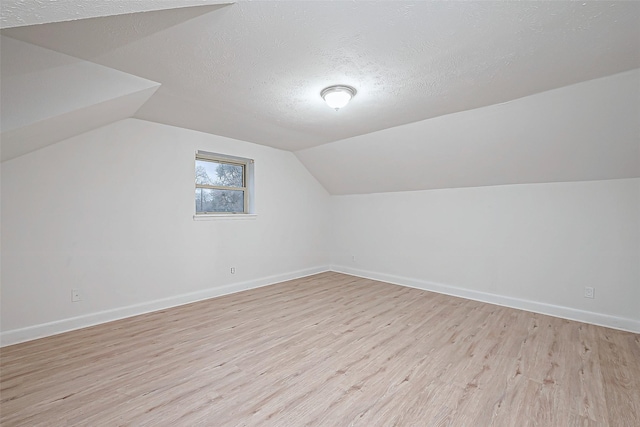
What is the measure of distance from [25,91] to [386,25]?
90.7 inches

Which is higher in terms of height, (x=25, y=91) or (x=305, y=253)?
(x=25, y=91)

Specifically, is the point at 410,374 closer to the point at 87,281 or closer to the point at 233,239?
the point at 233,239

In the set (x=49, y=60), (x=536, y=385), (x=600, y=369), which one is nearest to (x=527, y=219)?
(x=600, y=369)

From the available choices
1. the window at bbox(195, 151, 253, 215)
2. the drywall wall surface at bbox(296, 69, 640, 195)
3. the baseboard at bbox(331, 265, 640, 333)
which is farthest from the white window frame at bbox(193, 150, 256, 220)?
the baseboard at bbox(331, 265, 640, 333)

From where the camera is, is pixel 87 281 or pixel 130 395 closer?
pixel 130 395

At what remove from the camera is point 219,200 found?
4.29 m

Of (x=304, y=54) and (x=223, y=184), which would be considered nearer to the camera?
(x=304, y=54)

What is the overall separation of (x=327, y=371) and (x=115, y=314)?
2526mm

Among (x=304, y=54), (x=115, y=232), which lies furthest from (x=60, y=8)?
(x=115, y=232)

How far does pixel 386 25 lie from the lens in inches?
65.7

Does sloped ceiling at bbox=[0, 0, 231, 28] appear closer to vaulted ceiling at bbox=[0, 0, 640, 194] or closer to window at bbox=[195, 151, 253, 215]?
vaulted ceiling at bbox=[0, 0, 640, 194]

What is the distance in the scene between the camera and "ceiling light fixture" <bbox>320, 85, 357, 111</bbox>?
8.07ft

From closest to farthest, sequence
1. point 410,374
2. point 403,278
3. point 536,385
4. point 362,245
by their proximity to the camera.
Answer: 1. point 536,385
2. point 410,374
3. point 403,278
4. point 362,245

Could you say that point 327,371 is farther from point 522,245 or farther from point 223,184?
A: point 223,184
